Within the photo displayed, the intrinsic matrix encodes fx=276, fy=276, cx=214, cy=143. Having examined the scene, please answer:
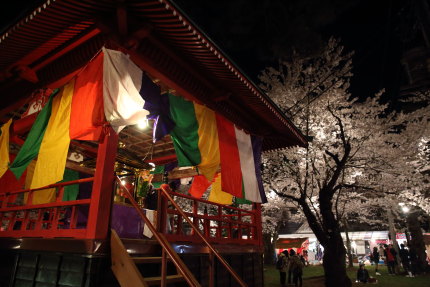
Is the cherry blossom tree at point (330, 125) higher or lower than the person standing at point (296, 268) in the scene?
higher

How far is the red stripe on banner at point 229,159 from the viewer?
→ 7581 millimetres

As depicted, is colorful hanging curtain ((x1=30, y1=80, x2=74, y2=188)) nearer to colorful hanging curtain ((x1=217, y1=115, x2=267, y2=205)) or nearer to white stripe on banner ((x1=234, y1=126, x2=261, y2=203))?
colorful hanging curtain ((x1=217, y1=115, x2=267, y2=205))

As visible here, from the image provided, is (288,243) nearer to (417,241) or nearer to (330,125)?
(417,241)

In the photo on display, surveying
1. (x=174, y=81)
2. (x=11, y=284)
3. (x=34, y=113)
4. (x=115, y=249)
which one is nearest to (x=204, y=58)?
(x=174, y=81)

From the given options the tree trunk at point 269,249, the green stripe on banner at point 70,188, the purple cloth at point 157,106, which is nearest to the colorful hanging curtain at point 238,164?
the purple cloth at point 157,106

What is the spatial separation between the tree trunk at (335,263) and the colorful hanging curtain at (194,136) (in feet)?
23.5

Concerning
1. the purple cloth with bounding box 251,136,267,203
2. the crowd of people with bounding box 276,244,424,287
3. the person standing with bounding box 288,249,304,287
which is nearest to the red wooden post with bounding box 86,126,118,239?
the purple cloth with bounding box 251,136,267,203

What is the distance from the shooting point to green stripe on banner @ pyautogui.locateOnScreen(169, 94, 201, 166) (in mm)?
6898

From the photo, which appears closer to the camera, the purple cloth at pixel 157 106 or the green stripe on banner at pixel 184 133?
the purple cloth at pixel 157 106

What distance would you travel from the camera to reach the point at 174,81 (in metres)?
6.58

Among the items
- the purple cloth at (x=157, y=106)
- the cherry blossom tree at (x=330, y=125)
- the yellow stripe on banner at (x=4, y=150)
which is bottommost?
the yellow stripe on banner at (x=4, y=150)

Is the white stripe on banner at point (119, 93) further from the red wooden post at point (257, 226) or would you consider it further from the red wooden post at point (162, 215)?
the red wooden post at point (257, 226)

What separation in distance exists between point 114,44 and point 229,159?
421 cm

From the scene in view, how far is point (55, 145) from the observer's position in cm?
561
